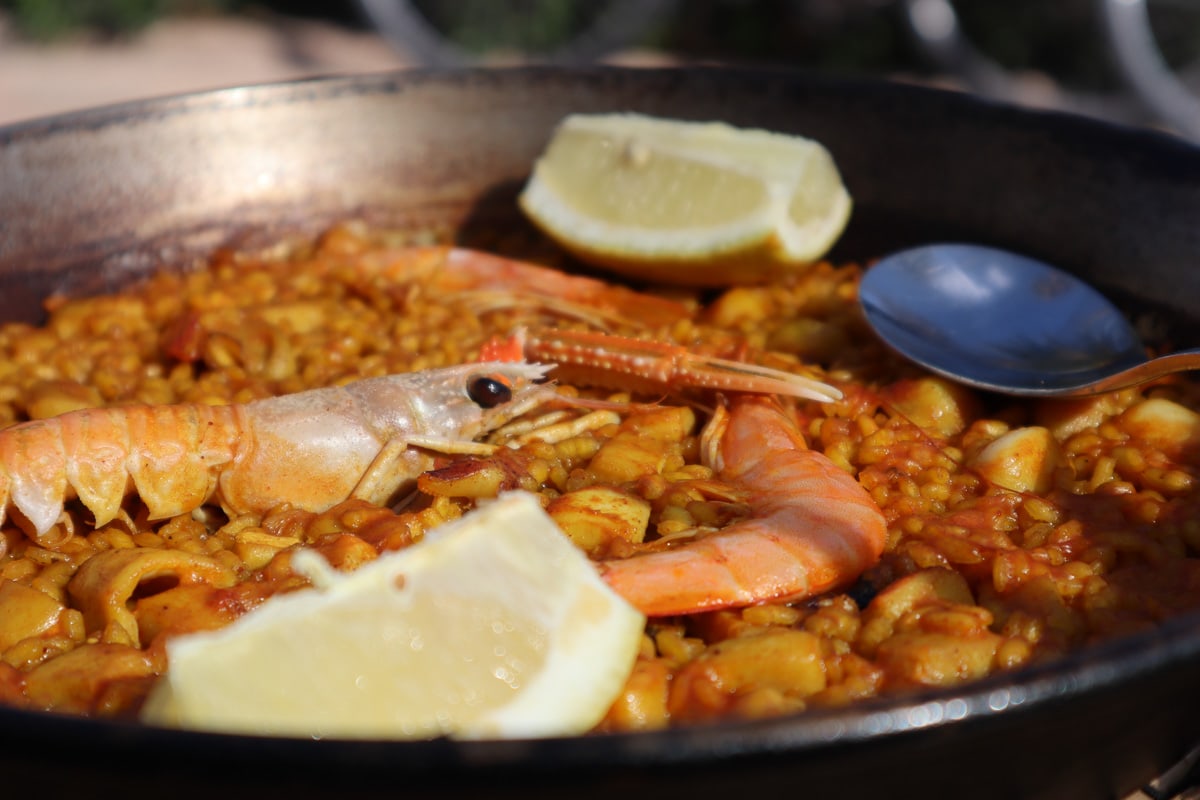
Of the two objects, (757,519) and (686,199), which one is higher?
(686,199)

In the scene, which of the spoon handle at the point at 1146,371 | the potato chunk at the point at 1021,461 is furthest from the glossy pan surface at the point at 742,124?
the potato chunk at the point at 1021,461

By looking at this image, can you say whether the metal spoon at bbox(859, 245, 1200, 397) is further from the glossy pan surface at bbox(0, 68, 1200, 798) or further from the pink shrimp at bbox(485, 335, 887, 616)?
the pink shrimp at bbox(485, 335, 887, 616)

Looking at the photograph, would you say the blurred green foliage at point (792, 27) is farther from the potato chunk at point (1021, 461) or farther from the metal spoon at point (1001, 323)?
the potato chunk at point (1021, 461)

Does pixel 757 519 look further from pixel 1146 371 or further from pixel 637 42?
pixel 637 42

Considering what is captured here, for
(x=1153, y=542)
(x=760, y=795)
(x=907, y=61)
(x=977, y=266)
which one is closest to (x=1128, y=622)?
(x=1153, y=542)

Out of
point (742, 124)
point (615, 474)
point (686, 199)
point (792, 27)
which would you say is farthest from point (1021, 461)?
point (792, 27)

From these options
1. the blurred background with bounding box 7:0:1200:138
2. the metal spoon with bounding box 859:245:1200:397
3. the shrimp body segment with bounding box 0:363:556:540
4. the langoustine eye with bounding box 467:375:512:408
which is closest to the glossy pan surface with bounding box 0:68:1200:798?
the metal spoon with bounding box 859:245:1200:397
